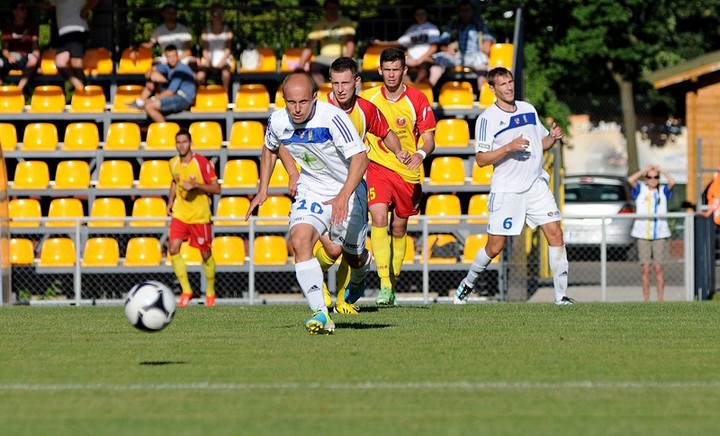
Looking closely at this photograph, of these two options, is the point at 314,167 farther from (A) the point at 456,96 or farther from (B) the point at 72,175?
(B) the point at 72,175

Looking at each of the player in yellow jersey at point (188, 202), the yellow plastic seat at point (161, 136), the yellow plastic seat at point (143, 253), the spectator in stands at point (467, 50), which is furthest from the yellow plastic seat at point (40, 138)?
the spectator in stands at point (467, 50)

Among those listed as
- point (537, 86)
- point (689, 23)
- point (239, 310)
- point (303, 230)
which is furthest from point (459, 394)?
point (689, 23)

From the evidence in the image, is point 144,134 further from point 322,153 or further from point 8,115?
point 322,153

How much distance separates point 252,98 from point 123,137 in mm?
2010

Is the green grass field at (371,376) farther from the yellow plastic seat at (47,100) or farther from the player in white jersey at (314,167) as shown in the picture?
the yellow plastic seat at (47,100)

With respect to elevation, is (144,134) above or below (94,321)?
above

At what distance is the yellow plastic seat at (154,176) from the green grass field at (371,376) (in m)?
8.58

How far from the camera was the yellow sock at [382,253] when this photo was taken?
42.4 ft

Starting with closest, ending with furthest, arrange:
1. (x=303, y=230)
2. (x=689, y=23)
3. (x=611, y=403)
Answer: (x=611, y=403), (x=303, y=230), (x=689, y=23)

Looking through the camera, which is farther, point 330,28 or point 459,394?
point 330,28

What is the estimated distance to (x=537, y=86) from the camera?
4006cm

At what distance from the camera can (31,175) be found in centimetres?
2108

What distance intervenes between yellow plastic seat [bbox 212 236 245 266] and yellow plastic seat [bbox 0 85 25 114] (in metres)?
4.41

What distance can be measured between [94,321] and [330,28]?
1063 centimetres
